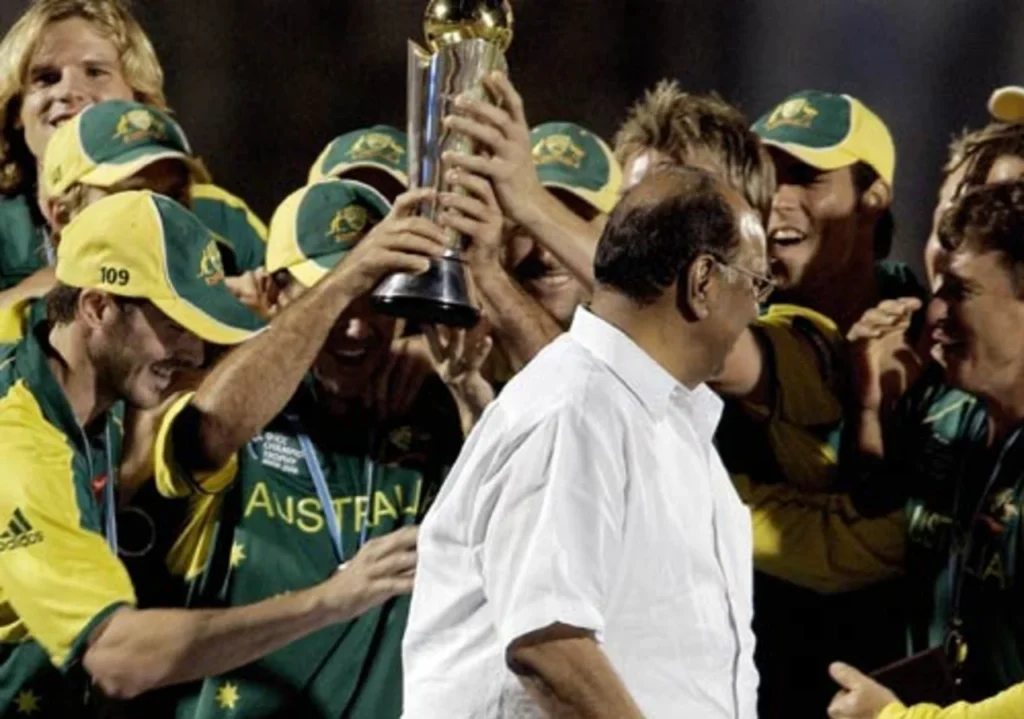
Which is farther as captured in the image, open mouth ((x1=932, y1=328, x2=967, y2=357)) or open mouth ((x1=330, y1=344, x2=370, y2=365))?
open mouth ((x1=330, y1=344, x2=370, y2=365))

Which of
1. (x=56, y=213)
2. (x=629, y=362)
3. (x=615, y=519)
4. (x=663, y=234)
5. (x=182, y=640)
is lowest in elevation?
(x=182, y=640)

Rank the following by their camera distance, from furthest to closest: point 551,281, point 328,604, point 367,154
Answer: point 367,154, point 551,281, point 328,604

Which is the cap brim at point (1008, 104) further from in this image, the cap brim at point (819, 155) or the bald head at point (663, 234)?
the bald head at point (663, 234)

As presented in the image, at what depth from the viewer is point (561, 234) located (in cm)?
365

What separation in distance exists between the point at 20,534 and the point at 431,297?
0.70m

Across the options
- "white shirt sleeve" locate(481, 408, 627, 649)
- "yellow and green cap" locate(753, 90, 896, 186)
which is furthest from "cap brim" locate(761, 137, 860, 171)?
"white shirt sleeve" locate(481, 408, 627, 649)

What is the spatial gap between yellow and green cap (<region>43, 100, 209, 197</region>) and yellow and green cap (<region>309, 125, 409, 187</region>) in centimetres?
24

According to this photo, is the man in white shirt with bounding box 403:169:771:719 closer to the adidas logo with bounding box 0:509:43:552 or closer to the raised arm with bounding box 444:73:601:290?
the raised arm with bounding box 444:73:601:290

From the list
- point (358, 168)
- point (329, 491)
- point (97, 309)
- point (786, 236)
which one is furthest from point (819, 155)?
point (97, 309)

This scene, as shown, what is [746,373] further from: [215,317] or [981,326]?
[215,317]

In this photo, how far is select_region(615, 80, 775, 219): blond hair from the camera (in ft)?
12.6

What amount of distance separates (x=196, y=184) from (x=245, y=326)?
1.90ft

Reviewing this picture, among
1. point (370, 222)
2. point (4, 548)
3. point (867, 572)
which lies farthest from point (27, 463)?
point (867, 572)

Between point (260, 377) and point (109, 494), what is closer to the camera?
point (260, 377)
